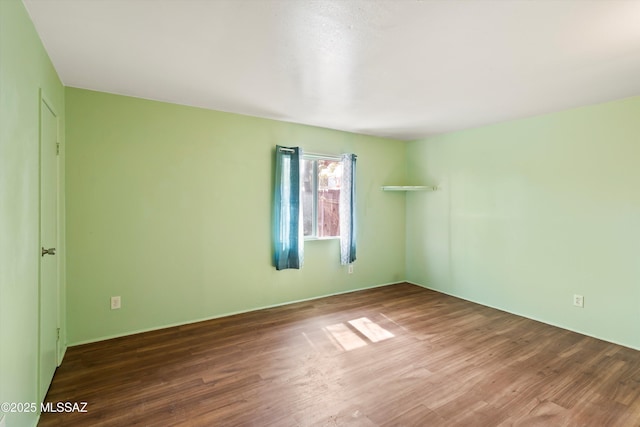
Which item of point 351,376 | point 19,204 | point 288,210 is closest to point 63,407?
point 19,204

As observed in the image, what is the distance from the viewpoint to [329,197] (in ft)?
14.4

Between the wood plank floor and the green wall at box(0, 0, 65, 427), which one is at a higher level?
the green wall at box(0, 0, 65, 427)

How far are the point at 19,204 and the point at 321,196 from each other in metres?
3.18

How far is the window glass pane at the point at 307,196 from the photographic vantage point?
418 centimetres

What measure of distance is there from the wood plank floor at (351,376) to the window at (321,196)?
131 cm

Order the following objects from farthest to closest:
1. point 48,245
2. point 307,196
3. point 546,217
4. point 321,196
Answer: point 321,196 < point 307,196 < point 546,217 < point 48,245

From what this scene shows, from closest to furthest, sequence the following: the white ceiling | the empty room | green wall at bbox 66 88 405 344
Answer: the white ceiling < the empty room < green wall at bbox 66 88 405 344

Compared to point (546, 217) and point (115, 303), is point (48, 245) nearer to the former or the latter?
point (115, 303)

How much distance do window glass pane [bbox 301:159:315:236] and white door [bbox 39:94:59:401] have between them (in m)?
2.57

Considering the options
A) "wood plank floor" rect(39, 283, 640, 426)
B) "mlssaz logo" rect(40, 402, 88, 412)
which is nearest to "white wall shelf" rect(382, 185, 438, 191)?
"wood plank floor" rect(39, 283, 640, 426)

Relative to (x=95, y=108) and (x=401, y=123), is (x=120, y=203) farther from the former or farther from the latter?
(x=401, y=123)

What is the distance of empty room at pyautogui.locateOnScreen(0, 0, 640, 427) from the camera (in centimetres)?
175

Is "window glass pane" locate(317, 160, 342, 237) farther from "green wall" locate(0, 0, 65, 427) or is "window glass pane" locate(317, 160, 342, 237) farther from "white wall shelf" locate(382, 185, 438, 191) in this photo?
"green wall" locate(0, 0, 65, 427)

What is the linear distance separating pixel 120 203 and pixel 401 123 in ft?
10.9
